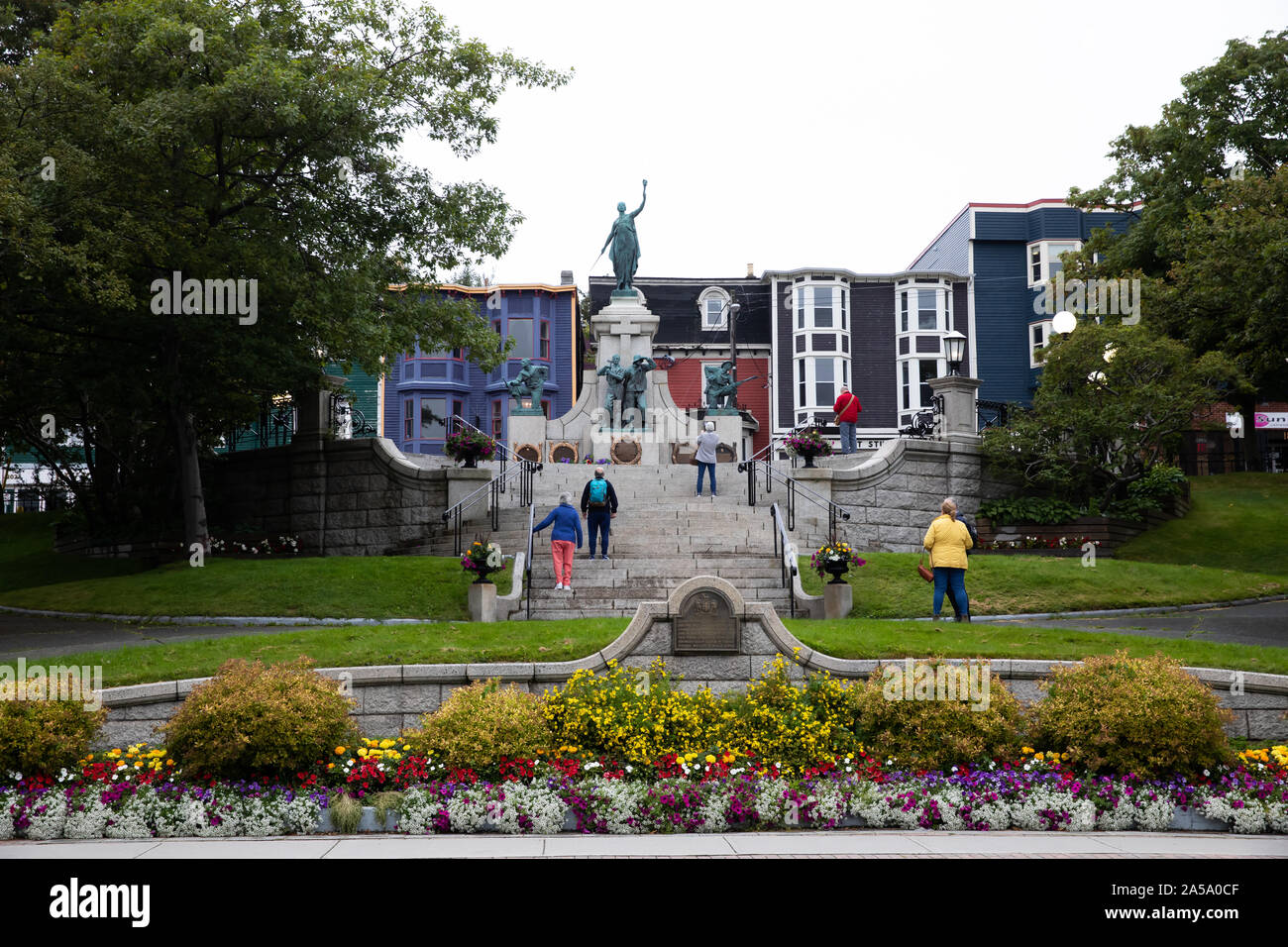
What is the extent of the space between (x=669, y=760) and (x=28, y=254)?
39.3ft

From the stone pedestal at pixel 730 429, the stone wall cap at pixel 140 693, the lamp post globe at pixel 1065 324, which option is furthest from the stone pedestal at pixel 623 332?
the stone wall cap at pixel 140 693

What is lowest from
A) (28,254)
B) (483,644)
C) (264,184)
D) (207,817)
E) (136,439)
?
(207,817)

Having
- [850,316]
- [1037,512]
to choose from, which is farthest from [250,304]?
[850,316]

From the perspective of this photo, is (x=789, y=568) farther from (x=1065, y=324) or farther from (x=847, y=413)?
(x=1065, y=324)

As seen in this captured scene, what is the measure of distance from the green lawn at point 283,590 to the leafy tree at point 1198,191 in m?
16.3

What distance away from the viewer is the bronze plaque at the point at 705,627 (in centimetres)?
1055

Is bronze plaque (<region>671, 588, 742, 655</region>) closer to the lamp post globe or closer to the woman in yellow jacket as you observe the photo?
the woman in yellow jacket

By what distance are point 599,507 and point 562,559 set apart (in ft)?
6.34

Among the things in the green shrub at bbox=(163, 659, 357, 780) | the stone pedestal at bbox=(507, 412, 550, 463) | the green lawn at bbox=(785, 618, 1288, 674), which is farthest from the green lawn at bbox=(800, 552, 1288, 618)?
the stone pedestal at bbox=(507, 412, 550, 463)

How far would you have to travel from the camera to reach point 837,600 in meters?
15.9

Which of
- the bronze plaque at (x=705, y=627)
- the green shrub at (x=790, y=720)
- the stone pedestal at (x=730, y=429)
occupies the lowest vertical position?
the green shrub at (x=790, y=720)

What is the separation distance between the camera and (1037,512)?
24031 mm

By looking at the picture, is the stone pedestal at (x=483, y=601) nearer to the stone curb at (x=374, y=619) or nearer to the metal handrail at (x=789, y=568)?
the stone curb at (x=374, y=619)

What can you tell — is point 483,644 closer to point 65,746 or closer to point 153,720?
point 153,720
